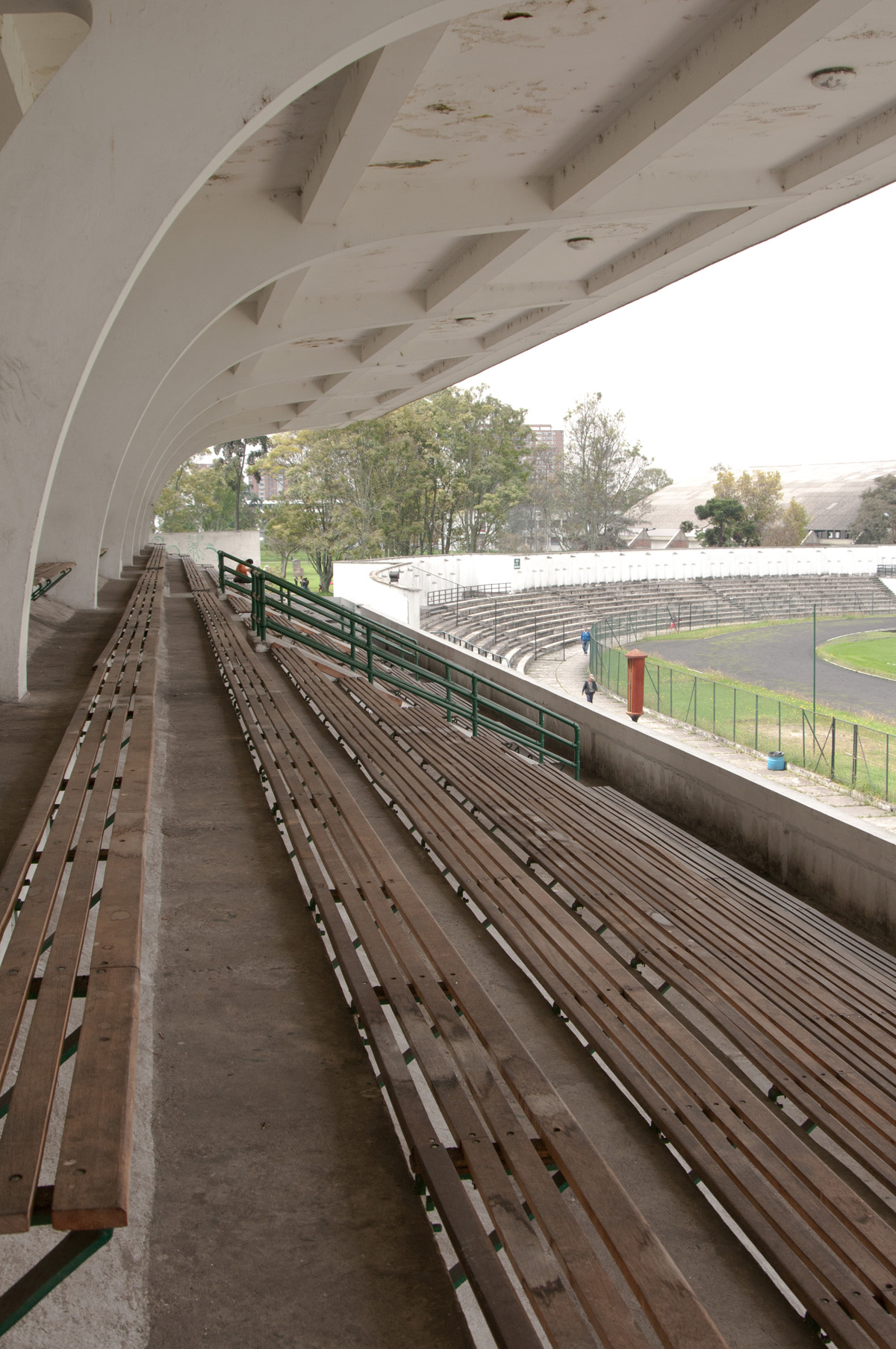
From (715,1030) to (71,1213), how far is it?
122 inches

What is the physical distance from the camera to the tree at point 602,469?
79.3 meters

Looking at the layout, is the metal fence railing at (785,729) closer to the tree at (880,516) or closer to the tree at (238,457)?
the tree at (238,457)

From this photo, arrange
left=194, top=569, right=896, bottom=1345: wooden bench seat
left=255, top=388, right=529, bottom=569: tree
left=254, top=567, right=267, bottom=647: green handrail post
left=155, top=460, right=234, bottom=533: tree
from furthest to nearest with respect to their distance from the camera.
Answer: left=155, top=460, right=234, bottom=533: tree
left=255, top=388, right=529, bottom=569: tree
left=254, top=567, right=267, bottom=647: green handrail post
left=194, top=569, right=896, bottom=1345: wooden bench seat

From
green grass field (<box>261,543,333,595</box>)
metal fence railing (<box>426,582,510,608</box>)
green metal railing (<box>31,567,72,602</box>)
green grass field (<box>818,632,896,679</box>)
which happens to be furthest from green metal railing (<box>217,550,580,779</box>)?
green grass field (<box>261,543,333,595</box>)

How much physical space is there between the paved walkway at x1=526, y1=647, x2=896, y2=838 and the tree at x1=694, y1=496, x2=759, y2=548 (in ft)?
152

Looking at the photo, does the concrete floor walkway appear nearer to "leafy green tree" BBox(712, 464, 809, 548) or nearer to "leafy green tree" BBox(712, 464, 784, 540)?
"leafy green tree" BBox(712, 464, 809, 548)

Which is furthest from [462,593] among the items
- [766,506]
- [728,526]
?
[766,506]

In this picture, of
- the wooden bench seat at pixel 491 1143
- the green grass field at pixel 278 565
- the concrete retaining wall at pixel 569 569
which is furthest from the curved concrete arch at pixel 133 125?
the green grass field at pixel 278 565

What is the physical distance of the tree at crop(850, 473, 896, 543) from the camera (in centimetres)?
8131

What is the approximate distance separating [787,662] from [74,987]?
3635 cm

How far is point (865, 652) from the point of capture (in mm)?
40062

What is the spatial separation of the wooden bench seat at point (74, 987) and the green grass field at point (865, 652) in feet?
112

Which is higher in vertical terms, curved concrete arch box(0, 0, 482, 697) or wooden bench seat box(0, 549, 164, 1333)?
curved concrete arch box(0, 0, 482, 697)

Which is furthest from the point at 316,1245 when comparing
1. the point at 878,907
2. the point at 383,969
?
the point at 878,907
